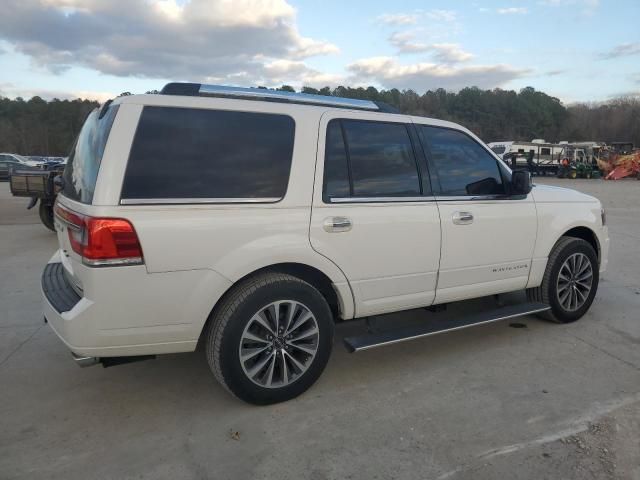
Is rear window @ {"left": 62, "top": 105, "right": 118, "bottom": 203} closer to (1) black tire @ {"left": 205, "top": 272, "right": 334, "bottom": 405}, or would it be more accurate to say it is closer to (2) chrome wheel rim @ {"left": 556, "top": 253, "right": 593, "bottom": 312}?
(1) black tire @ {"left": 205, "top": 272, "right": 334, "bottom": 405}

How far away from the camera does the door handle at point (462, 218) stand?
376cm

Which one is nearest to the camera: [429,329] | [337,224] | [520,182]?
[337,224]

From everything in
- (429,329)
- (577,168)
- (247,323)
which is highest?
(247,323)

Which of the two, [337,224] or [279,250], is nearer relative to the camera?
[279,250]

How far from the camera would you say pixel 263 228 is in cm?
299

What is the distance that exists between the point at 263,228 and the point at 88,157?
45.1 inches

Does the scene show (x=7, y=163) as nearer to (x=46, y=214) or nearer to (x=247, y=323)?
(x=46, y=214)

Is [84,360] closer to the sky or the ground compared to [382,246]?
closer to the ground

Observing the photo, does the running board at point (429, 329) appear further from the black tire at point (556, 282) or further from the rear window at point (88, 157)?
the rear window at point (88, 157)

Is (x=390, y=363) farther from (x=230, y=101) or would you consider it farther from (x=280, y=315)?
(x=230, y=101)

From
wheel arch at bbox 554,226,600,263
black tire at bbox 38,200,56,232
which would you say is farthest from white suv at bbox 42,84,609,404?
black tire at bbox 38,200,56,232

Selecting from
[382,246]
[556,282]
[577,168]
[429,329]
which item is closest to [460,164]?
[382,246]

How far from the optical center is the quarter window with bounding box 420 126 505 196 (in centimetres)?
382

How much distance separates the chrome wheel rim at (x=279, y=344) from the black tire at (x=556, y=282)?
2.43 meters
